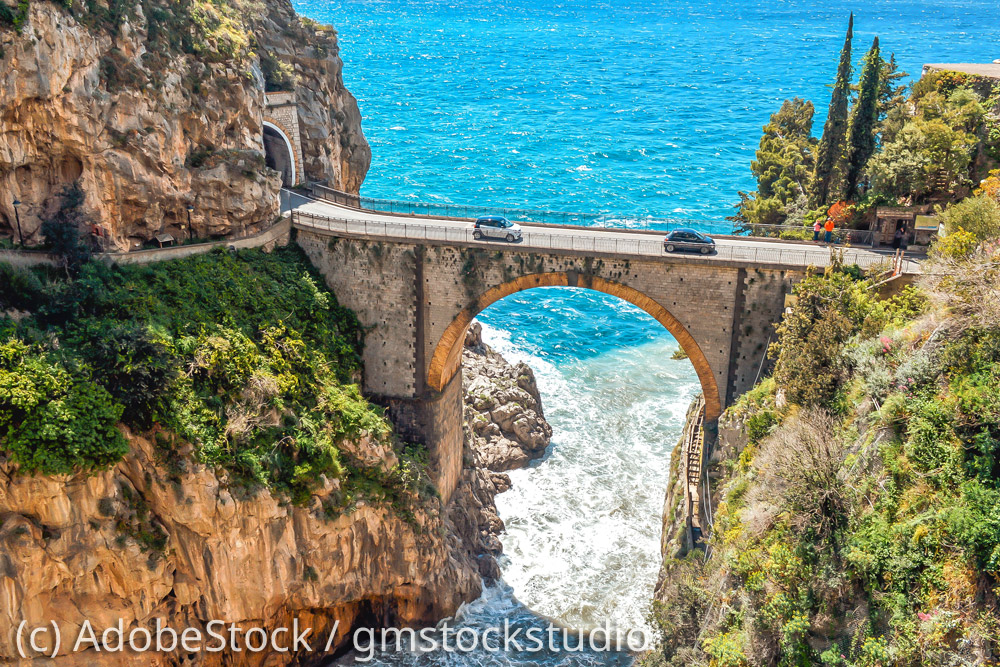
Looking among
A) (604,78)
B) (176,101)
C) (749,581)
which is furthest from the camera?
(604,78)

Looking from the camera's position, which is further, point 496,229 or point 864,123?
point 864,123

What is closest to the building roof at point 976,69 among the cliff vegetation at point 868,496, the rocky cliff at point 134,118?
the cliff vegetation at point 868,496

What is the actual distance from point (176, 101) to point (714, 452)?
2695cm

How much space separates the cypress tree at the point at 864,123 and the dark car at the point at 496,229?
55.9 ft

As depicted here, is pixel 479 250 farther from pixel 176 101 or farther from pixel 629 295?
pixel 176 101

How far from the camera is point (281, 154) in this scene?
4434 cm

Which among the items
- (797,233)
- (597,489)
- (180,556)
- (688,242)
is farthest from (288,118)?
(797,233)

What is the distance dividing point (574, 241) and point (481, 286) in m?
4.56

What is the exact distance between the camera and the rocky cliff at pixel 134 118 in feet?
95.7

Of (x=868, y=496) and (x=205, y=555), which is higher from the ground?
(x=868, y=496)

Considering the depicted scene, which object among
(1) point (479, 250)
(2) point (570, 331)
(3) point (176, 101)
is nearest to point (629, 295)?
(1) point (479, 250)

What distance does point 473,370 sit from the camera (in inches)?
2046

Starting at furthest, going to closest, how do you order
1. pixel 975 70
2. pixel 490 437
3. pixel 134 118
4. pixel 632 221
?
pixel 490 437, pixel 975 70, pixel 632 221, pixel 134 118

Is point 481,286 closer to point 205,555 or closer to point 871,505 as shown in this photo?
point 205,555
